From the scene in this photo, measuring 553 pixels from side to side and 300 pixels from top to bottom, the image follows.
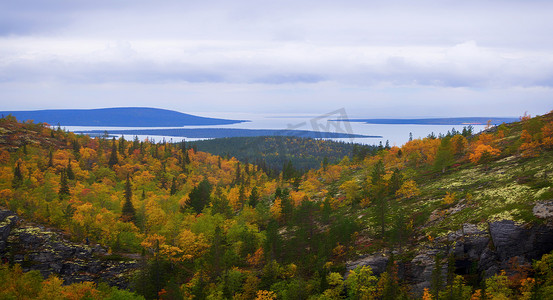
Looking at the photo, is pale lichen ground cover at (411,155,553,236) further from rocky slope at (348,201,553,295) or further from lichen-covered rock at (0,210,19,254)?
lichen-covered rock at (0,210,19,254)

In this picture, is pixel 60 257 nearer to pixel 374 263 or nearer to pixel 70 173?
pixel 70 173

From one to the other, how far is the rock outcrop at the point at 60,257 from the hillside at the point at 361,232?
3207mm

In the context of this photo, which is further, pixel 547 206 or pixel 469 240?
pixel 469 240

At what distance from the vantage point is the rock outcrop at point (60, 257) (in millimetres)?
88938

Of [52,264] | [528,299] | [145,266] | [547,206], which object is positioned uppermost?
[547,206]

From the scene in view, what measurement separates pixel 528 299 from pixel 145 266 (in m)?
63.9

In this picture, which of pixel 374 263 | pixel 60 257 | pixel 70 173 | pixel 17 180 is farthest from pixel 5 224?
pixel 374 263

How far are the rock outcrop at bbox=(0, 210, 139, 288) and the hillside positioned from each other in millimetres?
3207

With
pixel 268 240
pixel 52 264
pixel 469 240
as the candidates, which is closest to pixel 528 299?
pixel 469 240

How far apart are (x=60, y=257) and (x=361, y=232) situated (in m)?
78.8

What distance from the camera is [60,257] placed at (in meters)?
93.8

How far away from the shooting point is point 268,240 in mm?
76250

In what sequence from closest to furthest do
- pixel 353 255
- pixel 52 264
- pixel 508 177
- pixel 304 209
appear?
pixel 353 255 < pixel 508 177 < pixel 304 209 < pixel 52 264

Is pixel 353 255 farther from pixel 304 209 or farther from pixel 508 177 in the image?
pixel 508 177
